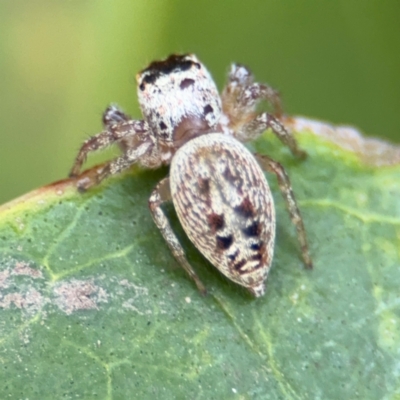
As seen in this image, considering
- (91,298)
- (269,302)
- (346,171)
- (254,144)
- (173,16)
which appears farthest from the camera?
(173,16)

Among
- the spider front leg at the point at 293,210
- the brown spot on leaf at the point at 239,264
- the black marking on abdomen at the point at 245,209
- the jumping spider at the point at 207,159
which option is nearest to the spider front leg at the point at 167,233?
the jumping spider at the point at 207,159

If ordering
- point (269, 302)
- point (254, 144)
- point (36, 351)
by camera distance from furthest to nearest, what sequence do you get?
point (254, 144) < point (269, 302) < point (36, 351)

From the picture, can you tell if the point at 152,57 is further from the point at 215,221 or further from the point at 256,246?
the point at 256,246

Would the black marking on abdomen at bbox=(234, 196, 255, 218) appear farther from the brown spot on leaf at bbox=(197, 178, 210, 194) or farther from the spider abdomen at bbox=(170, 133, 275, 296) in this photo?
the brown spot on leaf at bbox=(197, 178, 210, 194)

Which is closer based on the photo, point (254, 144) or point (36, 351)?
point (36, 351)

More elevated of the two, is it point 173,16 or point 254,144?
point 173,16

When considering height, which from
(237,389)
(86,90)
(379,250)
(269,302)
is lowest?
(237,389)

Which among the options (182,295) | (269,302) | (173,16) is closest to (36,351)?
(182,295)

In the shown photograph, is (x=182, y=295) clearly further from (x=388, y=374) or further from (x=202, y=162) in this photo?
(x=388, y=374)
